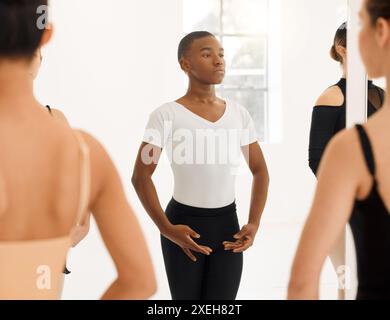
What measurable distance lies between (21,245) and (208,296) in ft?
2.31

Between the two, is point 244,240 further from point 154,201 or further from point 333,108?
point 333,108

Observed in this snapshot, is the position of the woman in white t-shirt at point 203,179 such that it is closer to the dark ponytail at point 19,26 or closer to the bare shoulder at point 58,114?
the bare shoulder at point 58,114

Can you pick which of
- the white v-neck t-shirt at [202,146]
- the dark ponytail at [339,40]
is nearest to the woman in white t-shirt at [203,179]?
the white v-neck t-shirt at [202,146]

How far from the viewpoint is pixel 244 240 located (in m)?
1.35

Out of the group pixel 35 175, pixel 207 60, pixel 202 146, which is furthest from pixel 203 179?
pixel 35 175

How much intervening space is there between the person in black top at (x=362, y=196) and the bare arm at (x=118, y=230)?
241 millimetres

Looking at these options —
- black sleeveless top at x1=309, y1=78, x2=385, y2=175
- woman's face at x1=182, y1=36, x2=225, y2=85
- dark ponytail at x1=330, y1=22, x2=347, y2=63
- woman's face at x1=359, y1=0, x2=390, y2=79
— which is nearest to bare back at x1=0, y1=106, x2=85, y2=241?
woman's face at x1=359, y1=0, x2=390, y2=79

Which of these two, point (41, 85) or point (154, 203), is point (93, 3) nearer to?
point (41, 85)

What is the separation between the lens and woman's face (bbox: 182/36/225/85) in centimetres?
133

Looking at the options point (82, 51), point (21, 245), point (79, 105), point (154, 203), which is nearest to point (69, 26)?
point (82, 51)

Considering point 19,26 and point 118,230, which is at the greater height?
point 19,26

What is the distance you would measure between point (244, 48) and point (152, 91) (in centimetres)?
26

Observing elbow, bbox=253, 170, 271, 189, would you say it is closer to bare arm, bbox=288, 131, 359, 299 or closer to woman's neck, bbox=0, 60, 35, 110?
bare arm, bbox=288, 131, 359, 299

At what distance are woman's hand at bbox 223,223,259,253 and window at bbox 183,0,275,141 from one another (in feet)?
0.82
